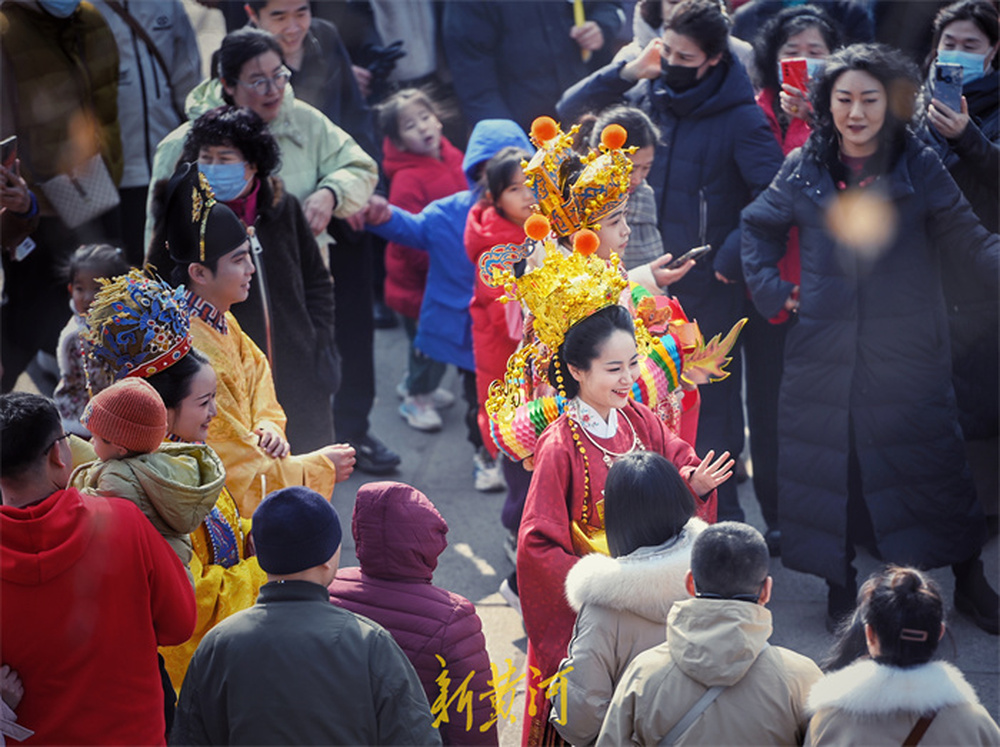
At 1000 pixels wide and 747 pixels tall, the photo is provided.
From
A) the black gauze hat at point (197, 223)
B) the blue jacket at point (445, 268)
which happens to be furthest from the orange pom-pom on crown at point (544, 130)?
the blue jacket at point (445, 268)

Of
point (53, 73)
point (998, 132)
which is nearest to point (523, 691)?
point (998, 132)

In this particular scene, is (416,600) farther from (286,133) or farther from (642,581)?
(286,133)

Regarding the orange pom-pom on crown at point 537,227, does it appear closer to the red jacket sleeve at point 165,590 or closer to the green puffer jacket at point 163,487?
the green puffer jacket at point 163,487

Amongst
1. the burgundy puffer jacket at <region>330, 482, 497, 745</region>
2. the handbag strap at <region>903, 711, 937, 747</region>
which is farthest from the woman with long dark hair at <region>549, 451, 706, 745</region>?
the handbag strap at <region>903, 711, 937, 747</region>

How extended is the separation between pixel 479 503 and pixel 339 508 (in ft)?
2.18

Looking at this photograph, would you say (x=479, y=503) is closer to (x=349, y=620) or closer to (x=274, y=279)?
(x=274, y=279)

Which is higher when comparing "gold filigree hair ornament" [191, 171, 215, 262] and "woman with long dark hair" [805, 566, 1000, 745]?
"gold filigree hair ornament" [191, 171, 215, 262]

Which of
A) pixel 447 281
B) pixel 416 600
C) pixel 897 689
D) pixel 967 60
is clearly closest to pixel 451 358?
pixel 447 281

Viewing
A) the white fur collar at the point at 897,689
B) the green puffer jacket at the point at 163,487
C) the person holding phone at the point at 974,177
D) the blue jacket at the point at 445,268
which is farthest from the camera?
the blue jacket at the point at 445,268

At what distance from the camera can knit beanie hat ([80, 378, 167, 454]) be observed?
2.97 metres

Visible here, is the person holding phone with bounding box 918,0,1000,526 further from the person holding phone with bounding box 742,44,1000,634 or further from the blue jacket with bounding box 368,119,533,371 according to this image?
the blue jacket with bounding box 368,119,533,371

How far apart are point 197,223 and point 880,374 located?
2531 millimetres

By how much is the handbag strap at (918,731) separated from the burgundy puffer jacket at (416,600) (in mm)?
1002

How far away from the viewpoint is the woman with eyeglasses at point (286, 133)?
473 cm
